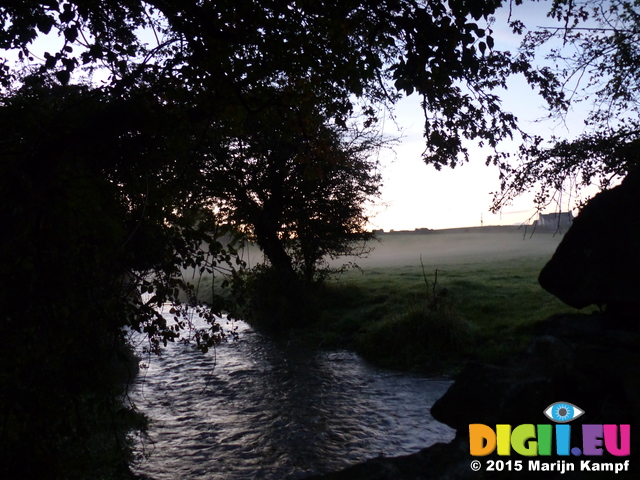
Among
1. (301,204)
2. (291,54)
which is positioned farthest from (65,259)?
(301,204)

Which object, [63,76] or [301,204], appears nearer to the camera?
[63,76]

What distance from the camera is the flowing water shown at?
28.3ft

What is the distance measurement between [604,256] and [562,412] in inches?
136

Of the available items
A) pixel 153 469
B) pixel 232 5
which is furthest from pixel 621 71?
pixel 153 469

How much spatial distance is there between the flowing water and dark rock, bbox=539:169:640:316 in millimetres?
3469

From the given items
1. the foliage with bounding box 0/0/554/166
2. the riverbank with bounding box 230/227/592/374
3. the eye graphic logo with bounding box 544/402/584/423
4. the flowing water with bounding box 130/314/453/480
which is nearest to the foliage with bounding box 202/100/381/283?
the riverbank with bounding box 230/227/592/374

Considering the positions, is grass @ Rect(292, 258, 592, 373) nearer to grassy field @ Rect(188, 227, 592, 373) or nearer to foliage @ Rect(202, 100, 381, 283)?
grassy field @ Rect(188, 227, 592, 373)

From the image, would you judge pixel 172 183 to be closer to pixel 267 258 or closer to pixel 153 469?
pixel 153 469

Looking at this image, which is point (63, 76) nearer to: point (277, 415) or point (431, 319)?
point (277, 415)

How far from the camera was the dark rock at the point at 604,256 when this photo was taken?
8797 millimetres

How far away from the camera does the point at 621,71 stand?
13562 millimetres

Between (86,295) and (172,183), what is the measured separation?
1852mm

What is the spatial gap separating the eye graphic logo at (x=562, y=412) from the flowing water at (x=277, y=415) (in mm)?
2446

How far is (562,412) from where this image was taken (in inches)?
272
